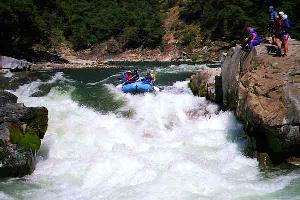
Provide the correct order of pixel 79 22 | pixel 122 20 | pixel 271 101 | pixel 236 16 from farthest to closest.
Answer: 1. pixel 79 22
2. pixel 122 20
3. pixel 236 16
4. pixel 271 101

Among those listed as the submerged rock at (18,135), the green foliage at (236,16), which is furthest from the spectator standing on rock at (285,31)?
the green foliage at (236,16)

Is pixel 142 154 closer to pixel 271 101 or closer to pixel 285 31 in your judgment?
pixel 271 101

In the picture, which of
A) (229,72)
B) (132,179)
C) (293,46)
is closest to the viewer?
(132,179)

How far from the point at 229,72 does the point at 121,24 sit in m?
48.2

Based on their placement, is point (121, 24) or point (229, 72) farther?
point (121, 24)

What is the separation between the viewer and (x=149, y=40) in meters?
55.5

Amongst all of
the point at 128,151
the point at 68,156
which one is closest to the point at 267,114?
the point at 128,151

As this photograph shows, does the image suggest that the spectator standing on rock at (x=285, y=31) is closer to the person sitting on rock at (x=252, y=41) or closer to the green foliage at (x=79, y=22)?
the person sitting on rock at (x=252, y=41)

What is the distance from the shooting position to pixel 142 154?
12102mm

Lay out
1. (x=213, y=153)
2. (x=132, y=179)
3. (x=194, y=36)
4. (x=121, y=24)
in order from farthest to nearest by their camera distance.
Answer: (x=121, y=24)
(x=194, y=36)
(x=213, y=153)
(x=132, y=179)

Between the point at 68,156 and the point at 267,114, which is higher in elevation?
the point at 267,114

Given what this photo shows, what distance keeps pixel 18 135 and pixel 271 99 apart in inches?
270

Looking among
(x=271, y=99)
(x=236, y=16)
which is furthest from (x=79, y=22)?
(x=271, y=99)

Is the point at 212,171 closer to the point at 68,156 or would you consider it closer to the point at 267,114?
the point at 267,114
